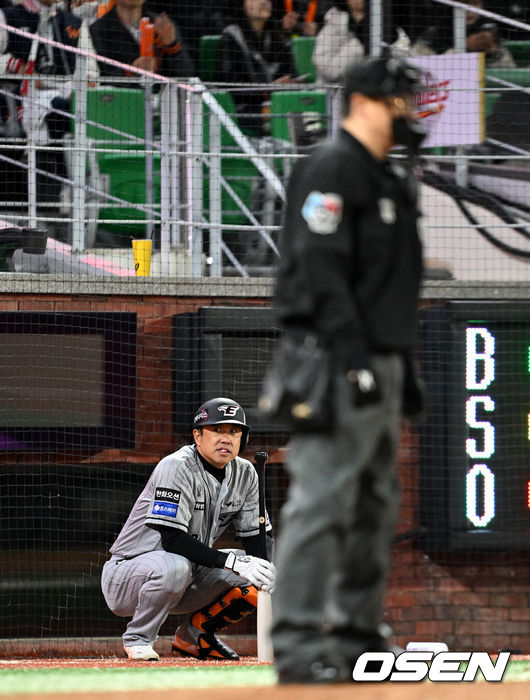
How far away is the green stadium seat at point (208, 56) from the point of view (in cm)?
1139

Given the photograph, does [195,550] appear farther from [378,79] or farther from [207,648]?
[378,79]

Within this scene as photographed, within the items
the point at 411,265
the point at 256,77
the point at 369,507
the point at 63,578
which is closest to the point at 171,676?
the point at 369,507

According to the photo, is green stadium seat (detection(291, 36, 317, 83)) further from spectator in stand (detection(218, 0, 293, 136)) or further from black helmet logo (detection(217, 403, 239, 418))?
black helmet logo (detection(217, 403, 239, 418))

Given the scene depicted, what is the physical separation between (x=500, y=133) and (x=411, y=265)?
6.79 meters

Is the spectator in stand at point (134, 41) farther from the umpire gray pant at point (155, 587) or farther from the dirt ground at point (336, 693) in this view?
the dirt ground at point (336, 693)

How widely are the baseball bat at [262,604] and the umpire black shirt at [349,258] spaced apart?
3.32 m

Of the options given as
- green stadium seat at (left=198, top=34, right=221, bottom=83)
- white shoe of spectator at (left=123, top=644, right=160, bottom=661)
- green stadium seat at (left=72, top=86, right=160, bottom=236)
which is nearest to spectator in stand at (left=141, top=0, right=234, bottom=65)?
green stadium seat at (left=198, top=34, right=221, bottom=83)

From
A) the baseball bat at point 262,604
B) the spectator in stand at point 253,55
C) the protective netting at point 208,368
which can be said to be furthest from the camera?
the spectator in stand at point 253,55

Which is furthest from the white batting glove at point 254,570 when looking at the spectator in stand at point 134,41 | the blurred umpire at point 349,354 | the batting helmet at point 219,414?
the spectator in stand at point 134,41

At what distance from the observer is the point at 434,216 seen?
9.48 m

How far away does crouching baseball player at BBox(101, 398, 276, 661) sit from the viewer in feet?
22.8

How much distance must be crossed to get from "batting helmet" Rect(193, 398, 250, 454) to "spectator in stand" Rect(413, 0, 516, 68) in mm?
4827

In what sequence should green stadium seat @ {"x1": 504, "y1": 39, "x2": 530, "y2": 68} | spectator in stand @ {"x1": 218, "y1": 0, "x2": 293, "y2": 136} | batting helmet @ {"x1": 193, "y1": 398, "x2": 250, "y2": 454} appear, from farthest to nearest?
green stadium seat @ {"x1": 504, "y1": 39, "x2": 530, "y2": 68}
spectator in stand @ {"x1": 218, "y1": 0, "x2": 293, "y2": 136}
batting helmet @ {"x1": 193, "y1": 398, "x2": 250, "y2": 454}

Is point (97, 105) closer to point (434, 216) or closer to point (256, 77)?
point (256, 77)
